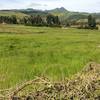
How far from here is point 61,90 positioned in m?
9.23

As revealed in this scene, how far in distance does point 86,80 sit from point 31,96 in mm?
1580

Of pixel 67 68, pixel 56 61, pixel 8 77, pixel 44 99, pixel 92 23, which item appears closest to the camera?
pixel 44 99

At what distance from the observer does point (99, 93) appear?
10133 mm

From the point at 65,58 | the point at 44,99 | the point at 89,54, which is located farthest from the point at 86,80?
the point at 89,54

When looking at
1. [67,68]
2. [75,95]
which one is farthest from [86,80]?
[67,68]

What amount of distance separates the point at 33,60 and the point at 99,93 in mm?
23506

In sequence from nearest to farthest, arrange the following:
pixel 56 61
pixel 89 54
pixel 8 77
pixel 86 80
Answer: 1. pixel 86 80
2. pixel 8 77
3. pixel 56 61
4. pixel 89 54

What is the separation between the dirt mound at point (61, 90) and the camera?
354 inches

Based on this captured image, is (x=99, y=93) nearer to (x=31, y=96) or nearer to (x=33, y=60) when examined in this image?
(x=31, y=96)

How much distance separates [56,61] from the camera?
109ft

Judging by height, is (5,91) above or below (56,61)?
above

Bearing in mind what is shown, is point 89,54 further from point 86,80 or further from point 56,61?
point 86,80

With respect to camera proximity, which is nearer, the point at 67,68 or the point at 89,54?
the point at 67,68

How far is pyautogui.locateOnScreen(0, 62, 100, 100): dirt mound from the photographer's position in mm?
9000
